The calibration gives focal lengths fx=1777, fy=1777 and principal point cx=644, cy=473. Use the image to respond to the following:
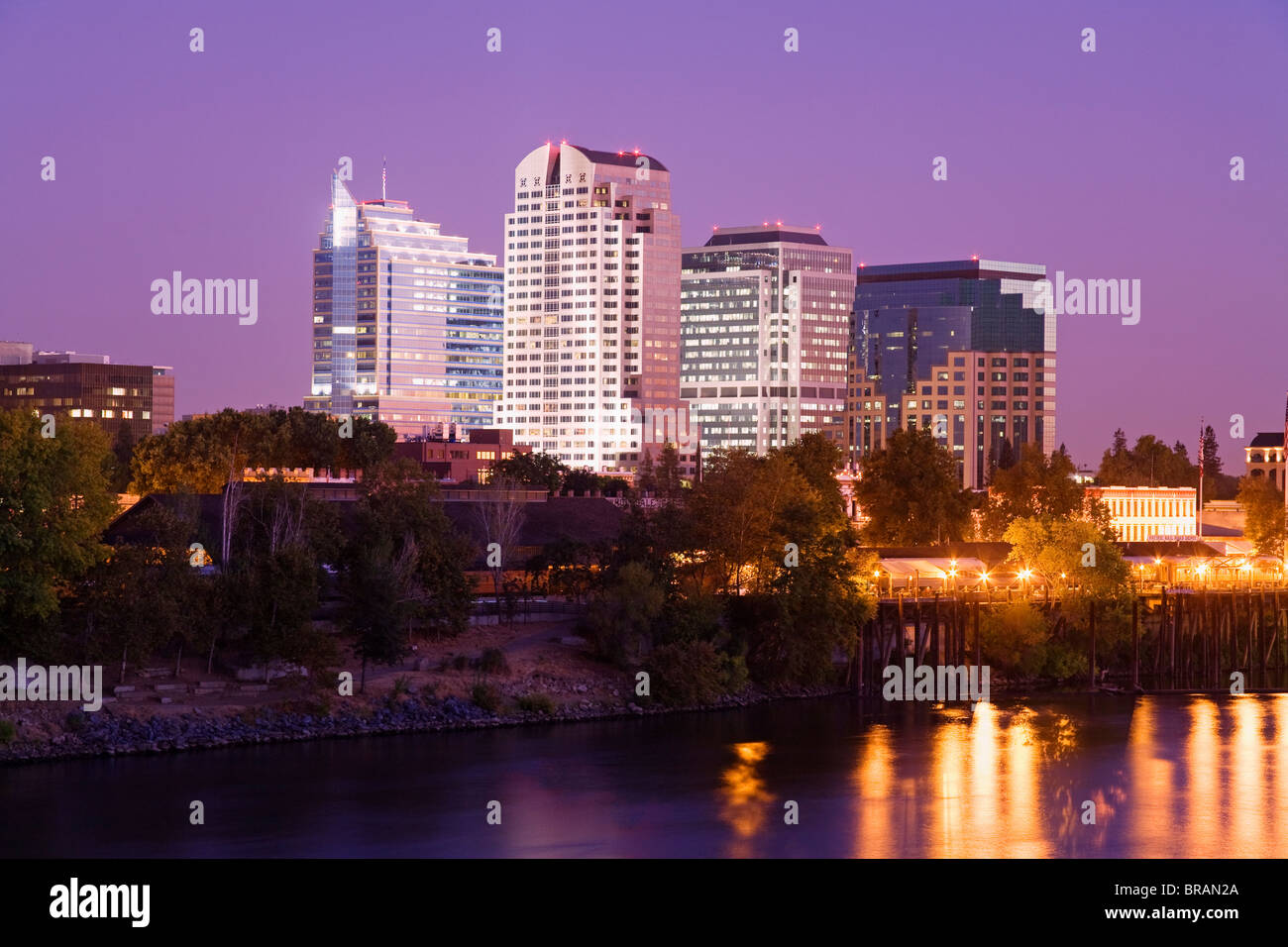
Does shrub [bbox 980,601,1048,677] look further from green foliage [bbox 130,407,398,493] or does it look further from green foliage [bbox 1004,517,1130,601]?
green foliage [bbox 130,407,398,493]

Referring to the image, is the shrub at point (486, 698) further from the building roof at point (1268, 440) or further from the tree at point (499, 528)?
the building roof at point (1268, 440)

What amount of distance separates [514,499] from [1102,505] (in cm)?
4457

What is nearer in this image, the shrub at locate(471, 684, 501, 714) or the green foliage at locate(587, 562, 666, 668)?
the shrub at locate(471, 684, 501, 714)

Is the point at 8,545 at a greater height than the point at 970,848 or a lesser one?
greater

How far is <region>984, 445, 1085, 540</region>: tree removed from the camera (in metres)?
111

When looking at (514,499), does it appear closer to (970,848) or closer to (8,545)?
(8,545)

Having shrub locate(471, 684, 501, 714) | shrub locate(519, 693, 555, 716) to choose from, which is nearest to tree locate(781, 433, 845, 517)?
shrub locate(519, 693, 555, 716)

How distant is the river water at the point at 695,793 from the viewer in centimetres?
4278

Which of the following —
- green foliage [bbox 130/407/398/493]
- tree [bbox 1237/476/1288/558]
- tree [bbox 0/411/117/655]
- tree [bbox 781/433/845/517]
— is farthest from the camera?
tree [bbox 1237/476/1288/558]

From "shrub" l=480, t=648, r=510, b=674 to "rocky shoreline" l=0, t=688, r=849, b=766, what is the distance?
2.69 meters

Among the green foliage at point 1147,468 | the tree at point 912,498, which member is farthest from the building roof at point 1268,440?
the tree at point 912,498

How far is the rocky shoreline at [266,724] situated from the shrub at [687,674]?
0.72 meters
